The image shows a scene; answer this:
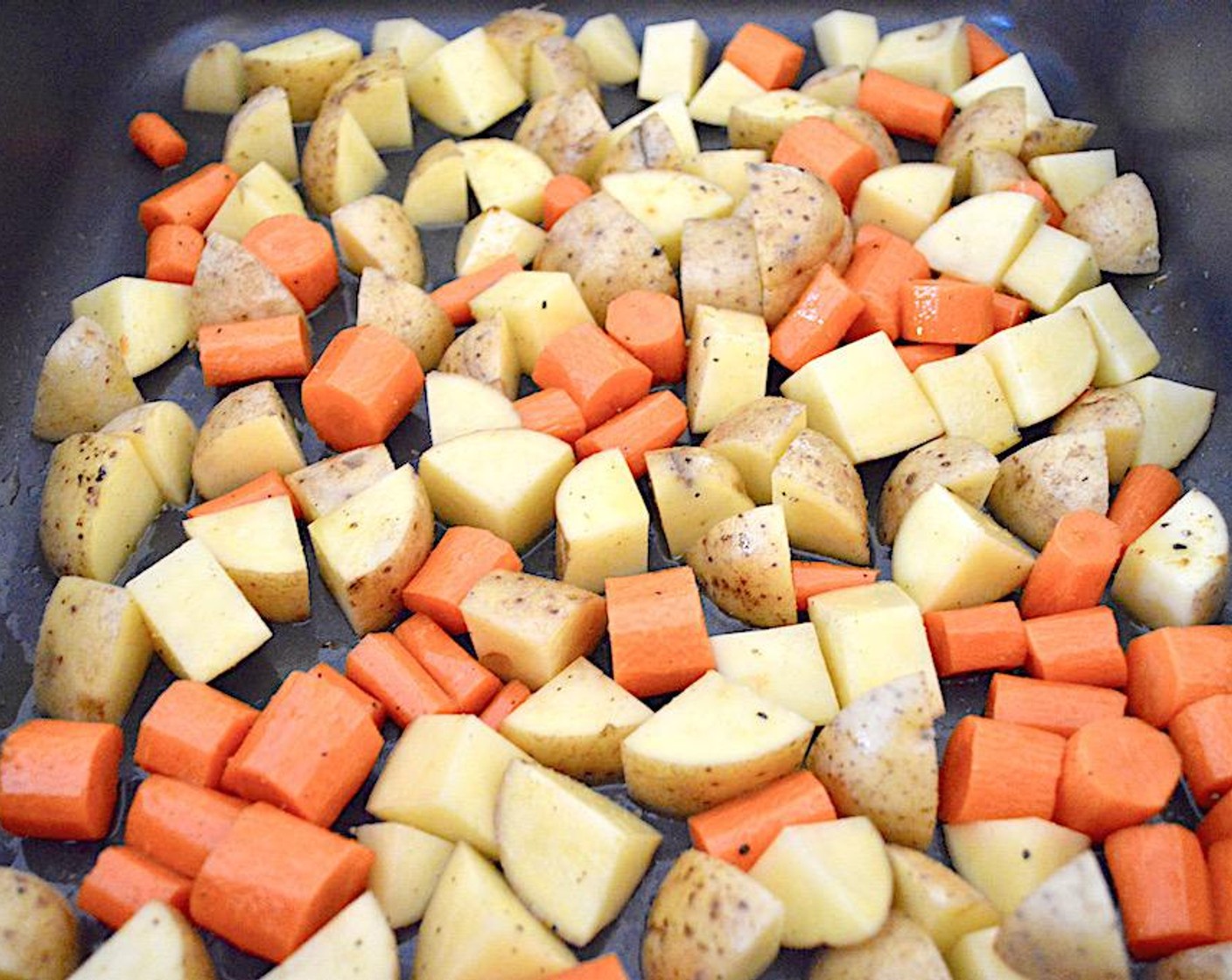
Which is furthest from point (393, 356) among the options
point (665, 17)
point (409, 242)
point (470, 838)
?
point (665, 17)

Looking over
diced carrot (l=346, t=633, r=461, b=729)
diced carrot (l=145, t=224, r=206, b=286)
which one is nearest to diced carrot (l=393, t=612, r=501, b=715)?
diced carrot (l=346, t=633, r=461, b=729)

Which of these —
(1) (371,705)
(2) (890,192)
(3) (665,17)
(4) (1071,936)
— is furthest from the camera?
(3) (665,17)

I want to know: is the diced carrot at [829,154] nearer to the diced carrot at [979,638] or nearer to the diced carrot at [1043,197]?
the diced carrot at [1043,197]

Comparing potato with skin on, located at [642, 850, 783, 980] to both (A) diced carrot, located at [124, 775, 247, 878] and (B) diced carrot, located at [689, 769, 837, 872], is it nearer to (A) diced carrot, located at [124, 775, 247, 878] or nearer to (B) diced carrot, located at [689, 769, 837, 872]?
(B) diced carrot, located at [689, 769, 837, 872]

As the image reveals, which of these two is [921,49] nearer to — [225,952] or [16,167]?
[16,167]

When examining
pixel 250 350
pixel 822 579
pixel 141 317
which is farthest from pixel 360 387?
pixel 822 579
